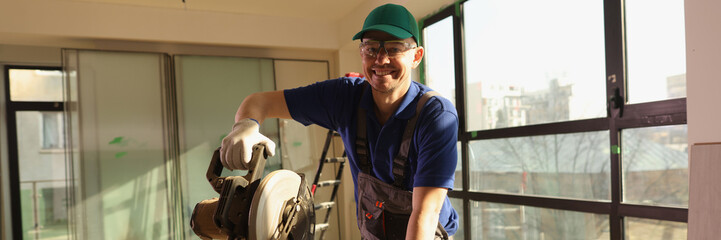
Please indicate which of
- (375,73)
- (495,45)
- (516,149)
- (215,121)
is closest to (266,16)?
(215,121)

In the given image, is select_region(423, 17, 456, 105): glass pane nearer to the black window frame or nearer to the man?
the man

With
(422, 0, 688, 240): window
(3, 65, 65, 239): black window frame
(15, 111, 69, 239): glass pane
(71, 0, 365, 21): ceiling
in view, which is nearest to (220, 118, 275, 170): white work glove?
(422, 0, 688, 240): window

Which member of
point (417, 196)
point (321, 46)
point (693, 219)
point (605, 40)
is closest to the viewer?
point (417, 196)

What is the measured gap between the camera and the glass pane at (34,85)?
4.51 m

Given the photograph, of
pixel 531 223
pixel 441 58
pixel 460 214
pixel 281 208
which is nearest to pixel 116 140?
pixel 441 58

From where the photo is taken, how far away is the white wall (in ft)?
5.63

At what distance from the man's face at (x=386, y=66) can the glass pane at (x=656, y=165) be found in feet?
4.93

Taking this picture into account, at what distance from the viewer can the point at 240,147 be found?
1.18 m

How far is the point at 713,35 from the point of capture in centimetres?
178

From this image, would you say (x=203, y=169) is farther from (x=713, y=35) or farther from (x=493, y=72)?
(x=713, y=35)

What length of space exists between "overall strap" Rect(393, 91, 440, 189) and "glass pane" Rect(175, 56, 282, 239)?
329cm

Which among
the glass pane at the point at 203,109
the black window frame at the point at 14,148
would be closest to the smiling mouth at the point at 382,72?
the glass pane at the point at 203,109

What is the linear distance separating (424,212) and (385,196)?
22cm

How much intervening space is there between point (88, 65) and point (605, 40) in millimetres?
3869
